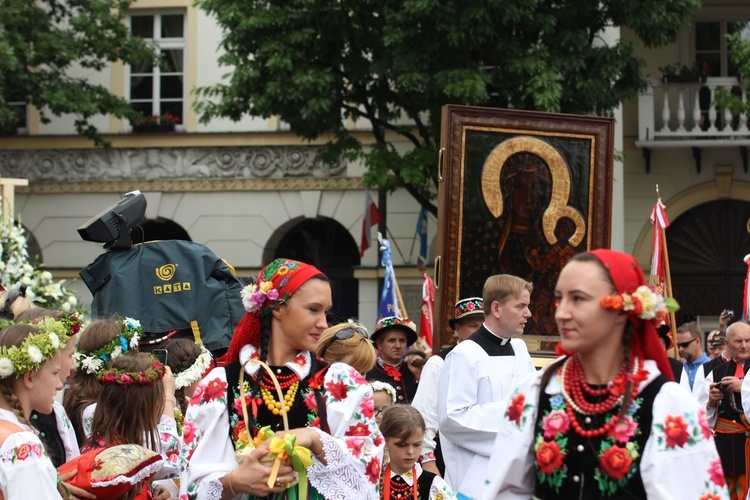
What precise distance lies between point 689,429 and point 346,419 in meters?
1.54

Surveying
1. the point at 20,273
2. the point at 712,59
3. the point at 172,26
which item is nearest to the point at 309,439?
the point at 20,273

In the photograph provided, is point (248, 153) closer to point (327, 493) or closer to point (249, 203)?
point (249, 203)

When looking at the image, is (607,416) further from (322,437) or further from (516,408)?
(322,437)

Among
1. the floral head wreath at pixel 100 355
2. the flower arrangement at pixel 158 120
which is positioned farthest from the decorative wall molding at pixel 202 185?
the floral head wreath at pixel 100 355

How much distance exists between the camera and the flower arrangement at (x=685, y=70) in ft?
72.4

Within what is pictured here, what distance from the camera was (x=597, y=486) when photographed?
4.13m

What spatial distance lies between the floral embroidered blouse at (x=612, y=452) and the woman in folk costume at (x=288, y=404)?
85 cm

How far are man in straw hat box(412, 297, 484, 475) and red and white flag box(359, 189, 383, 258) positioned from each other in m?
11.8

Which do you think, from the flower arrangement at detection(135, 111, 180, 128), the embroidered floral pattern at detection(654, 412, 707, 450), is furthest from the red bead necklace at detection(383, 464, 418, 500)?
the flower arrangement at detection(135, 111, 180, 128)

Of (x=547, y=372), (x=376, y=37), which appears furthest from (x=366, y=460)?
(x=376, y=37)

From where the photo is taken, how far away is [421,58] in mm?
17406

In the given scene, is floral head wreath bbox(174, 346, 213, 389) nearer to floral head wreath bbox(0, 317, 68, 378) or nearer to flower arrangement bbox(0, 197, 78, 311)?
floral head wreath bbox(0, 317, 68, 378)

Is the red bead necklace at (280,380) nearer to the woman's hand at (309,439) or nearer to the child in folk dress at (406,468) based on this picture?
the woman's hand at (309,439)

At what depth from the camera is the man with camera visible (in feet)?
37.4
